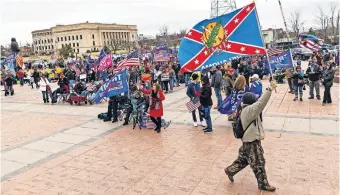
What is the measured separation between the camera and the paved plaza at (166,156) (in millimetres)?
5758

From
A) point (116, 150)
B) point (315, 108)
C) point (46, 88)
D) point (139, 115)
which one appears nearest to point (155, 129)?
point (139, 115)

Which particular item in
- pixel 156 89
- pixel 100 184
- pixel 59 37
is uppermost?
pixel 59 37

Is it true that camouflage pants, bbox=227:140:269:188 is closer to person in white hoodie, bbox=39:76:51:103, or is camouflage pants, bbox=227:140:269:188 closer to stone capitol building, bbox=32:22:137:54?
person in white hoodie, bbox=39:76:51:103

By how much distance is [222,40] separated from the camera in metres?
7.64

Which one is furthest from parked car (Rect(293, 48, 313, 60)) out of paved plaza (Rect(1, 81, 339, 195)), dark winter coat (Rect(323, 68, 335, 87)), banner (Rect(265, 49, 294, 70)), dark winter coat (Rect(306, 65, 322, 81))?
paved plaza (Rect(1, 81, 339, 195))

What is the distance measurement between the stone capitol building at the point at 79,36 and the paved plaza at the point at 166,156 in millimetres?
111478

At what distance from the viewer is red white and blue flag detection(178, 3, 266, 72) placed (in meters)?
7.25

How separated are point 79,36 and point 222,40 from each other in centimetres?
12328

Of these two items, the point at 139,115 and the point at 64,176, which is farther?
the point at 139,115

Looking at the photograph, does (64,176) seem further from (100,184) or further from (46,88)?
(46,88)

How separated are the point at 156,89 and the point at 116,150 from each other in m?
2.20

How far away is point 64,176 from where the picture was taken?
21.6 ft

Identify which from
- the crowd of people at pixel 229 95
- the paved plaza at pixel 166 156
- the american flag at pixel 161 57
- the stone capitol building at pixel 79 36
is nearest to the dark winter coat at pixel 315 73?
the crowd of people at pixel 229 95

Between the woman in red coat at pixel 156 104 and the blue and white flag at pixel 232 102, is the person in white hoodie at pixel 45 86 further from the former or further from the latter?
the blue and white flag at pixel 232 102
